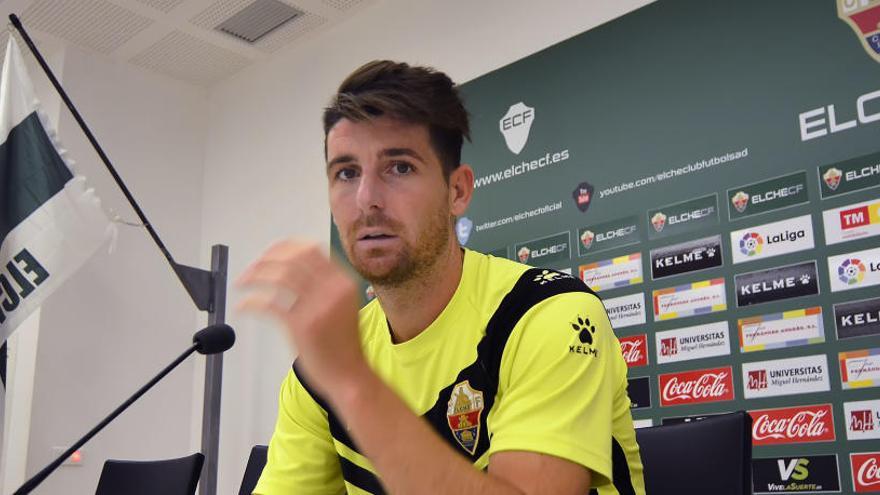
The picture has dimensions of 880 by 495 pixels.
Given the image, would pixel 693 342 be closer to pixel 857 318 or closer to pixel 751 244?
pixel 751 244

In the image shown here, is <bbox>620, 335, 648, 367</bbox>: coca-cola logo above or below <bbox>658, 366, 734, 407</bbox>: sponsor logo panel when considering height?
above

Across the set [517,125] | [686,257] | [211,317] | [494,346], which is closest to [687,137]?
[686,257]

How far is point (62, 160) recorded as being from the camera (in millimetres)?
3604

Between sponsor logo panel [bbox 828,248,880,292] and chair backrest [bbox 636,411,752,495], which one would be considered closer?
chair backrest [bbox 636,411,752,495]

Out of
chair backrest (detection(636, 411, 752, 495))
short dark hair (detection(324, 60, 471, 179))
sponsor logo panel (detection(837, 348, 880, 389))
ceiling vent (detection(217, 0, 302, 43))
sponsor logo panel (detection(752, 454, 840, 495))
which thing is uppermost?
ceiling vent (detection(217, 0, 302, 43))

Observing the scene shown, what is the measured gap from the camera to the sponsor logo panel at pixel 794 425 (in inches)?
95.1

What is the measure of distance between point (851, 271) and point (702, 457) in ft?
4.34

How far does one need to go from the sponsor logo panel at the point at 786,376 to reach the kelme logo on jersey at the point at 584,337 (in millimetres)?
1503

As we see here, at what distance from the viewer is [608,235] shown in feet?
9.87

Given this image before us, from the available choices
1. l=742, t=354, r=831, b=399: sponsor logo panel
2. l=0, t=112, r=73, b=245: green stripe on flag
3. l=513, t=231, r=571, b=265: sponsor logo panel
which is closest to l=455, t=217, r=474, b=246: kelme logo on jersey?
l=513, t=231, r=571, b=265: sponsor logo panel

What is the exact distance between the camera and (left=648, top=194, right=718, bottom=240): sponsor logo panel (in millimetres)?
2752

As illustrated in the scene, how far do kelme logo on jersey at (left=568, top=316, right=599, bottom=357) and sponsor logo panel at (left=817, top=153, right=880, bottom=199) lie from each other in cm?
156

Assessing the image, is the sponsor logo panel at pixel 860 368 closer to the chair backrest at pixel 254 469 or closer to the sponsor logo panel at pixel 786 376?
the sponsor logo panel at pixel 786 376

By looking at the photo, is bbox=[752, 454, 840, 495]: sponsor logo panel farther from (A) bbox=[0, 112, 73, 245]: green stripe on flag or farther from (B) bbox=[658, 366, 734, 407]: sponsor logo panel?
(A) bbox=[0, 112, 73, 245]: green stripe on flag
